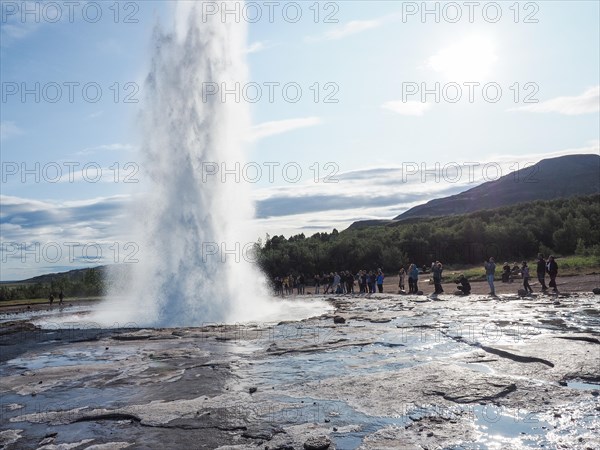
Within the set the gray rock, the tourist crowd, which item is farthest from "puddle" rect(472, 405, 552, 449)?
the tourist crowd

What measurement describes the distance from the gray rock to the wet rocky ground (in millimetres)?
21

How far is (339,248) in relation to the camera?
70000 millimetres

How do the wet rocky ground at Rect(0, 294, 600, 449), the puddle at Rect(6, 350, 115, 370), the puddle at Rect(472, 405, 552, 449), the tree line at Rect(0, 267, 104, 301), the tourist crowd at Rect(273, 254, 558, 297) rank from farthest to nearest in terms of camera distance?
the tree line at Rect(0, 267, 104, 301), the tourist crowd at Rect(273, 254, 558, 297), the puddle at Rect(6, 350, 115, 370), the wet rocky ground at Rect(0, 294, 600, 449), the puddle at Rect(472, 405, 552, 449)

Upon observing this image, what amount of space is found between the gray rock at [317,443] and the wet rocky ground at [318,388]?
2cm

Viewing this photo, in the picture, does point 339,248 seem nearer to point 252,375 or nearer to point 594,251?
point 594,251

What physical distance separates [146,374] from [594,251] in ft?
129

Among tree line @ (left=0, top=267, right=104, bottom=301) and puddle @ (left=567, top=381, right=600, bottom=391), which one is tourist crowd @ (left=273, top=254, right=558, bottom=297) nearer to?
puddle @ (left=567, top=381, right=600, bottom=391)

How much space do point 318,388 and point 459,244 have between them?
56872mm

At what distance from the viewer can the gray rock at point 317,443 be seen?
6.20 m

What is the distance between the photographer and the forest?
56156 mm

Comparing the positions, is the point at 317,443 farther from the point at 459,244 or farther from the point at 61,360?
the point at 459,244

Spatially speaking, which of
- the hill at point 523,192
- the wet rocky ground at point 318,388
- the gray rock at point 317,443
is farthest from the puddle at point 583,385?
the hill at point 523,192

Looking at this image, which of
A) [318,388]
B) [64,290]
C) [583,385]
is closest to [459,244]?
[64,290]

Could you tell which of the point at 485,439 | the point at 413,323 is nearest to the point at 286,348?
the point at 413,323
